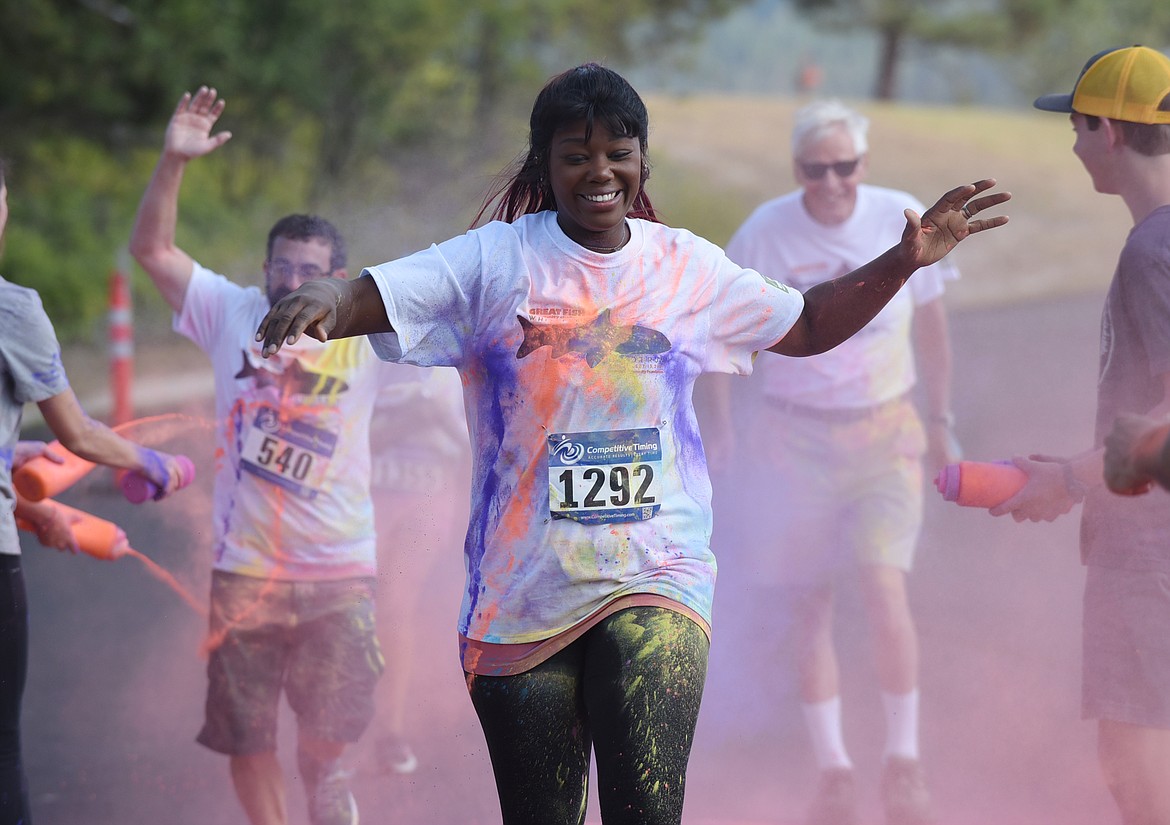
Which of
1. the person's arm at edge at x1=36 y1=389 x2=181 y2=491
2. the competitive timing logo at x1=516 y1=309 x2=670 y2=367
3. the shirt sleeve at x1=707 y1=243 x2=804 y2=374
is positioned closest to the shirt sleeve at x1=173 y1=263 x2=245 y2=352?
the person's arm at edge at x1=36 y1=389 x2=181 y2=491

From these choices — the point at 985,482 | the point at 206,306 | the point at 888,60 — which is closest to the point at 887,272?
the point at 985,482

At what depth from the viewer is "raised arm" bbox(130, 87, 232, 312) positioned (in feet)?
14.2

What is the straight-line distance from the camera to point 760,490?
530 cm

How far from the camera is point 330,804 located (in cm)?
430

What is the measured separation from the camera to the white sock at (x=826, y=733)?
491 centimetres

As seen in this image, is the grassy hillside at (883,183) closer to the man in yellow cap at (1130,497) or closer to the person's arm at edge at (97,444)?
the person's arm at edge at (97,444)

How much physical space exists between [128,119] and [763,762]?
1245 cm

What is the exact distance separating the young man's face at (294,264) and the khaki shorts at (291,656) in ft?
2.84

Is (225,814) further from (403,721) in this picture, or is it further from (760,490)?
(760,490)

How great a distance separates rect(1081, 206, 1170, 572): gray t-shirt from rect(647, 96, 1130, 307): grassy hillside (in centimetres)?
1251

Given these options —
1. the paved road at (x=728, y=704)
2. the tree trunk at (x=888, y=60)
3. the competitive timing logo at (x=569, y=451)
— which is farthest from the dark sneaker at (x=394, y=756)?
the tree trunk at (x=888, y=60)

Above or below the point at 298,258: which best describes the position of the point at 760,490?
below

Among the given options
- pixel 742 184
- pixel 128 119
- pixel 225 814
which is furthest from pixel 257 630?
pixel 742 184

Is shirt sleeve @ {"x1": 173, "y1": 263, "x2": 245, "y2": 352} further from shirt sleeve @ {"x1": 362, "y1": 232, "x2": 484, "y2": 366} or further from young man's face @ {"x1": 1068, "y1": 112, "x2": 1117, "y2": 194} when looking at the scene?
young man's face @ {"x1": 1068, "y1": 112, "x2": 1117, "y2": 194}
